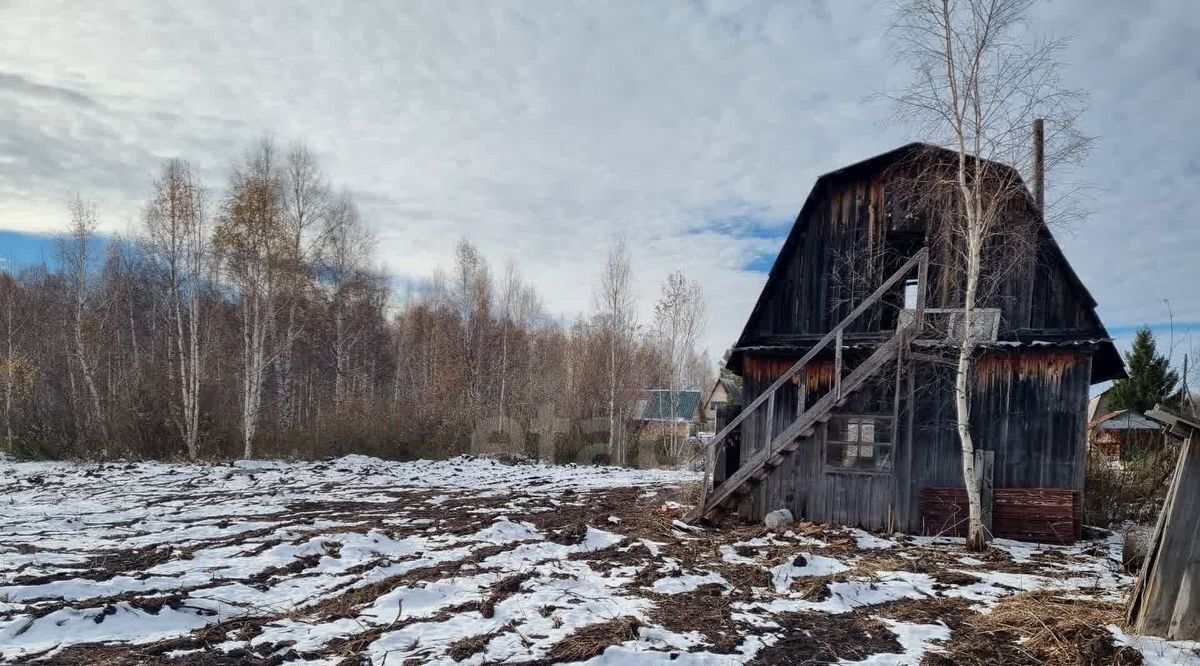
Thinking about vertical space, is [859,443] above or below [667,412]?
above

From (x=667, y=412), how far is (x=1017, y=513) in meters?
36.0

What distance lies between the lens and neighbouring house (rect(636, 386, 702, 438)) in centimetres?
3328

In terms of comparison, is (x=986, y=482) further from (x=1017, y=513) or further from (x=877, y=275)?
(x=877, y=275)

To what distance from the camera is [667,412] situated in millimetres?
46938

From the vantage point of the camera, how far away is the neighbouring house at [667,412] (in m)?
33.3

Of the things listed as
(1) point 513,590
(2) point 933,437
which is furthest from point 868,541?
(1) point 513,590

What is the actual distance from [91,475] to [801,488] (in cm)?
1961

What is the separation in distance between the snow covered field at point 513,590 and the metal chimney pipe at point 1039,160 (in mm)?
6194

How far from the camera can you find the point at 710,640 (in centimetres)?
585

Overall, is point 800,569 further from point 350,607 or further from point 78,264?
point 78,264

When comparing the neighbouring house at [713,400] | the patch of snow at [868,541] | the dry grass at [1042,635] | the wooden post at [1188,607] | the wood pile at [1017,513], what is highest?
the wooden post at [1188,607]

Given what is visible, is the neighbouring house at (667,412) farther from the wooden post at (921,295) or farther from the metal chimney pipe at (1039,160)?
the metal chimney pipe at (1039,160)

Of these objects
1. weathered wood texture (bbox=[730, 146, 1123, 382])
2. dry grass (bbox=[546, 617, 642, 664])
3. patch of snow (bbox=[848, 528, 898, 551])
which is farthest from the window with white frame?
dry grass (bbox=[546, 617, 642, 664])

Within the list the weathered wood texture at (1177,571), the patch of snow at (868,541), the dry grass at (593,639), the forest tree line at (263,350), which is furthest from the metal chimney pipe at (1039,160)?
the forest tree line at (263,350)
